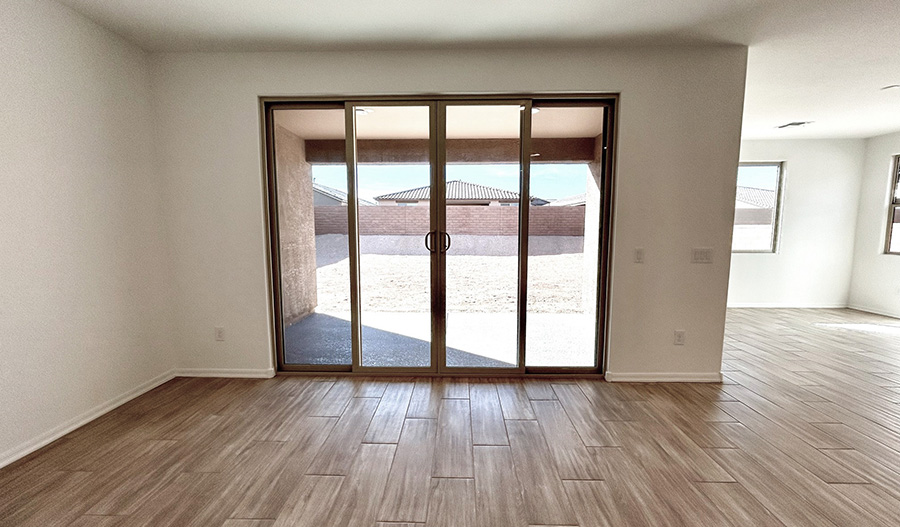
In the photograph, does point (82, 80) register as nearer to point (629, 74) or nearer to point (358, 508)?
point (358, 508)

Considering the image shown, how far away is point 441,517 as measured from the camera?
1551 millimetres

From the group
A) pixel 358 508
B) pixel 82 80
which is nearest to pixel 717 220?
pixel 358 508

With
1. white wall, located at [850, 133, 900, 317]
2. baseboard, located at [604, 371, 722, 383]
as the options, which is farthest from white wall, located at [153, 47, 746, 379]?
white wall, located at [850, 133, 900, 317]

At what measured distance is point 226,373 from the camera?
118 inches

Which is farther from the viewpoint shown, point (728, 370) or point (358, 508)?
point (728, 370)

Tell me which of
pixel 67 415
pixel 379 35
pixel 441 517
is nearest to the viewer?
pixel 441 517

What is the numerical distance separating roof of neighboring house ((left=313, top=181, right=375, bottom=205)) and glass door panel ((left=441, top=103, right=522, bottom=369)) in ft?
2.65

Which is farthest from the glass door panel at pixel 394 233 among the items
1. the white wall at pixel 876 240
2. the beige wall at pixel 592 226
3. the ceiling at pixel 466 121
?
the white wall at pixel 876 240

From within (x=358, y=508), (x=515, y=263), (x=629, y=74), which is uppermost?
(x=629, y=74)

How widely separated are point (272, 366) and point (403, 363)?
1121 millimetres

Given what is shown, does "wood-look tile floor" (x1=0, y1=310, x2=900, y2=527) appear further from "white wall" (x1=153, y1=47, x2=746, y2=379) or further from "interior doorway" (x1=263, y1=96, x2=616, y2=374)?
"white wall" (x1=153, y1=47, x2=746, y2=379)

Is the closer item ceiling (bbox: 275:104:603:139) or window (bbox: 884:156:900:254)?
ceiling (bbox: 275:104:603:139)

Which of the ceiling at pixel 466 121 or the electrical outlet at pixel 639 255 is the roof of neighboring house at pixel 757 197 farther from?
the ceiling at pixel 466 121

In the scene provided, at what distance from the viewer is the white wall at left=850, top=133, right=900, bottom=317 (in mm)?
5145
